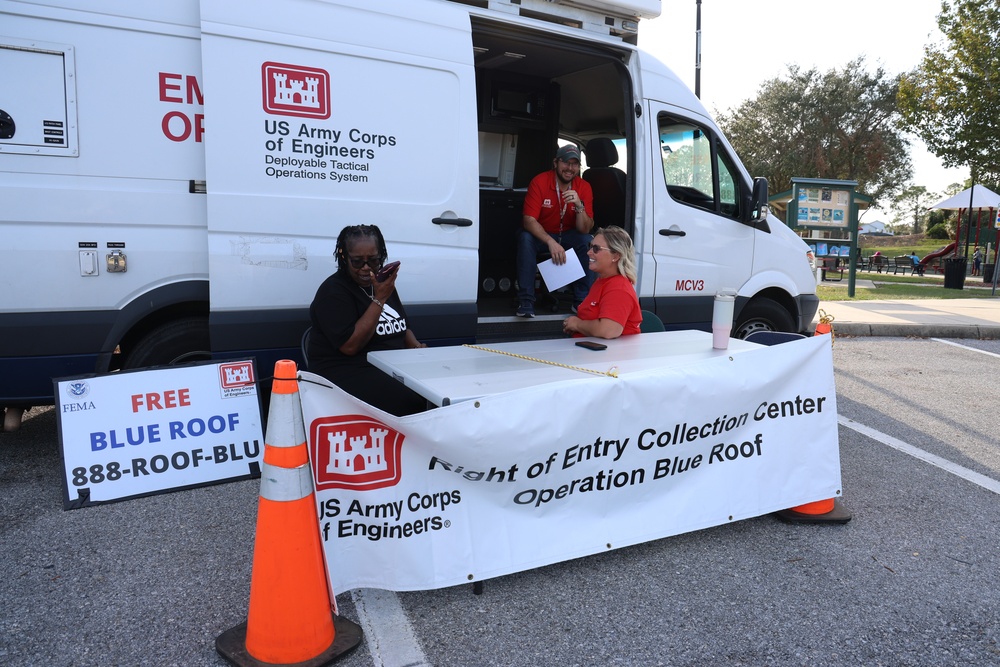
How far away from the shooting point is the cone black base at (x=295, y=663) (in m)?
2.21

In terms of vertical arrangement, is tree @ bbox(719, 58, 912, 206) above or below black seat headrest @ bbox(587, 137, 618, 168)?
above

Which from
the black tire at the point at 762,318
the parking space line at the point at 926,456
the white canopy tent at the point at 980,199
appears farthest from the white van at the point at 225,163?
the white canopy tent at the point at 980,199

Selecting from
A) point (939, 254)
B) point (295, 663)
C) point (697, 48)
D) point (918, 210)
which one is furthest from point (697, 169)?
point (918, 210)

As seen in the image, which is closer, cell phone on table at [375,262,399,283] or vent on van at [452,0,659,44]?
cell phone on table at [375,262,399,283]

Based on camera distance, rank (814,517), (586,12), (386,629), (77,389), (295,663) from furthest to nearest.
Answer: (586,12), (814,517), (77,389), (386,629), (295,663)

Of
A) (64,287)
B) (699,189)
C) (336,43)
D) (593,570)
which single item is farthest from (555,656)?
(699,189)

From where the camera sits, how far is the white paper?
5258mm

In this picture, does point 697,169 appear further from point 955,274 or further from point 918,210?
point 918,210

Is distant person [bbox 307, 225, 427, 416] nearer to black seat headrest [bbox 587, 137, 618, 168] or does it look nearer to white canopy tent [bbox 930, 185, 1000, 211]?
black seat headrest [bbox 587, 137, 618, 168]

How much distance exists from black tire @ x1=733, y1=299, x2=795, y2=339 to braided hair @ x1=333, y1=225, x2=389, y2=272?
3479 millimetres

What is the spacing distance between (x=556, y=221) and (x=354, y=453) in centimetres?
367

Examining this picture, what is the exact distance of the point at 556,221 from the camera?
5.78 meters

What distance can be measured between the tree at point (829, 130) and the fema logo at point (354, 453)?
28.3 metres

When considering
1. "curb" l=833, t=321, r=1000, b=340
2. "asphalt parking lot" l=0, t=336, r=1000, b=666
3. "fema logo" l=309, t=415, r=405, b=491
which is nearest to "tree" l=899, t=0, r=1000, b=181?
"curb" l=833, t=321, r=1000, b=340
